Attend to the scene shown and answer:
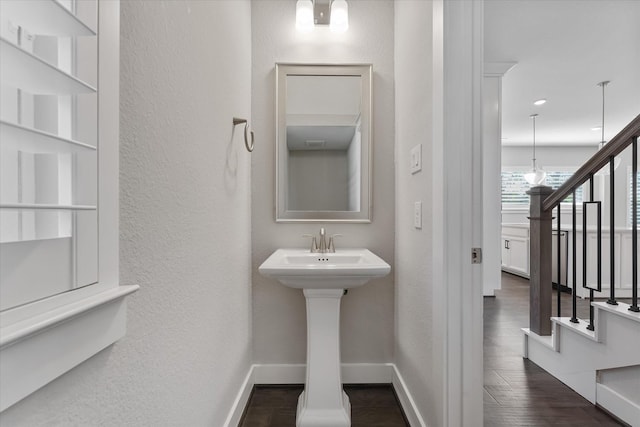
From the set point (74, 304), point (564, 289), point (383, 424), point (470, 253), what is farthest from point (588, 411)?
point (564, 289)

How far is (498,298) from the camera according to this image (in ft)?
12.5

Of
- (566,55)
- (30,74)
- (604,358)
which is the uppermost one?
(566,55)

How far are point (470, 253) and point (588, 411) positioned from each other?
1381mm

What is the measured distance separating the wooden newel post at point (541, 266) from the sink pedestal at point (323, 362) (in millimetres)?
1529

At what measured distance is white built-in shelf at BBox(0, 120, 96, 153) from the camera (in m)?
0.36

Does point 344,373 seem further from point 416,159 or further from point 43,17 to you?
point 43,17

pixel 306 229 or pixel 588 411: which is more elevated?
pixel 306 229

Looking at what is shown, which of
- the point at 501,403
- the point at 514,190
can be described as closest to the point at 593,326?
the point at 501,403

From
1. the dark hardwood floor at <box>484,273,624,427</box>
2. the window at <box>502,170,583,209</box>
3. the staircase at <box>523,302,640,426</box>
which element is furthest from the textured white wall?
the window at <box>502,170,583,209</box>

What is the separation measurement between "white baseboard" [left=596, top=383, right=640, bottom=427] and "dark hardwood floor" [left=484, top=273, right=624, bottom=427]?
4cm

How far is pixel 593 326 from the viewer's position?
185 centimetres

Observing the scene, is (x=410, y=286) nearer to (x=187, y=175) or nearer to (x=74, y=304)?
(x=187, y=175)

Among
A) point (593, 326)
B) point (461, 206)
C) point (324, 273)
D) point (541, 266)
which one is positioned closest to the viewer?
point (461, 206)

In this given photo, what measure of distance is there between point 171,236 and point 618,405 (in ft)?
7.38
